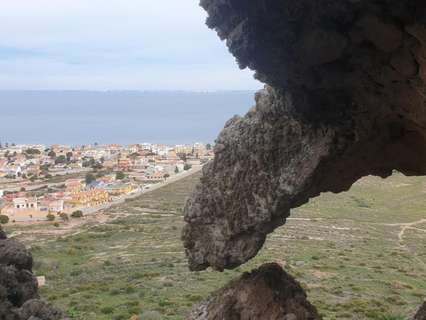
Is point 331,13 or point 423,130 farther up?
point 331,13

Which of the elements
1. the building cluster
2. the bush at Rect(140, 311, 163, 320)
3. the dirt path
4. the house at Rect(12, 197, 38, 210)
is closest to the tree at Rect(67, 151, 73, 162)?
the building cluster

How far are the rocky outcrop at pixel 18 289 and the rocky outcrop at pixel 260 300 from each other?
5.81 m

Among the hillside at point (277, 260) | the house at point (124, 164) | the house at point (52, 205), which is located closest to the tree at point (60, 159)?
the house at point (124, 164)

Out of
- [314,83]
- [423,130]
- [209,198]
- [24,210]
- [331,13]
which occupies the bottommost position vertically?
[24,210]

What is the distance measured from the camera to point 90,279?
29.1 meters

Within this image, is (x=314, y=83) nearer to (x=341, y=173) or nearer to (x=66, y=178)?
(x=341, y=173)

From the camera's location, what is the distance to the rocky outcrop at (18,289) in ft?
50.3

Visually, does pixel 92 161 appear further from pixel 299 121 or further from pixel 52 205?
pixel 299 121

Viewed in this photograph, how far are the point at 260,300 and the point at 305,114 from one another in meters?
3.44

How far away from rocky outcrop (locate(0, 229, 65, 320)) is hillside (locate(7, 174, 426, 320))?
5329mm

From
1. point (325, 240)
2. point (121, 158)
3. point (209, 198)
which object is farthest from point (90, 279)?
point (121, 158)

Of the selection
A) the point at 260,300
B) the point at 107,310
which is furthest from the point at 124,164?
the point at 260,300

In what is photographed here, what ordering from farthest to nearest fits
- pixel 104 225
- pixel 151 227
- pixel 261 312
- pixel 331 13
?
pixel 104 225
pixel 151 227
pixel 261 312
pixel 331 13

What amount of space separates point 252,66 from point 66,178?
9680 cm
